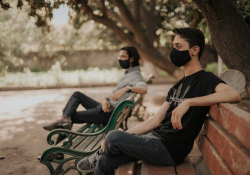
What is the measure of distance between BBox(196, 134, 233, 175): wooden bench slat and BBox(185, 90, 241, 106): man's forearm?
15.0 inches

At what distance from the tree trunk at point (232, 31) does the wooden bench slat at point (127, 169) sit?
1949 millimetres

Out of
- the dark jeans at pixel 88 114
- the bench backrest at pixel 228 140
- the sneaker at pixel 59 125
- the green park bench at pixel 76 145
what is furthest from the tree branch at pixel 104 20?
the bench backrest at pixel 228 140

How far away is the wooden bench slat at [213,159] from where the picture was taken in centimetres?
206

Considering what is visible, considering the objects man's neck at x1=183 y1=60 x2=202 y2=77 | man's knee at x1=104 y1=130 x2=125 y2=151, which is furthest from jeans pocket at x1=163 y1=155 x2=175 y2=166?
man's neck at x1=183 y1=60 x2=202 y2=77

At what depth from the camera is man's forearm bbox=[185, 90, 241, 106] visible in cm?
239

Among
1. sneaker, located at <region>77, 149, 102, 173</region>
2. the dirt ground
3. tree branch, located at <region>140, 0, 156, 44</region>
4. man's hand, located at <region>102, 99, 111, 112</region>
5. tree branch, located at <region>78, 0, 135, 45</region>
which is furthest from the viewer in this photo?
tree branch, located at <region>140, 0, 156, 44</region>

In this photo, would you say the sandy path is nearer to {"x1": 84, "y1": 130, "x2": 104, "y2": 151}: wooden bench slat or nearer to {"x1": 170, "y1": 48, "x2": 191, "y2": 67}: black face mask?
{"x1": 84, "y1": 130, "x2": 104, "y2": 151}: wooden bench slat

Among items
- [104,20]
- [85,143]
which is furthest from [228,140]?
[104,20]

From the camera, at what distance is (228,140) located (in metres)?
2.06

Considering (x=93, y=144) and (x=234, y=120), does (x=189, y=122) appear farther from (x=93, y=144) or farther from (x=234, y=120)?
(x=93, y=144)

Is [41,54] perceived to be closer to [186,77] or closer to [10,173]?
[10,173]

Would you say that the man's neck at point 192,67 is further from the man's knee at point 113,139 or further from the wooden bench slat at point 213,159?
the man's knee at point 113,139

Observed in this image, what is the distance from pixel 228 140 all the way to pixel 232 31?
2.14m

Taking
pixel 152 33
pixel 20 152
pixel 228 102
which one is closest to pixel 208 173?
pixel 228 102
